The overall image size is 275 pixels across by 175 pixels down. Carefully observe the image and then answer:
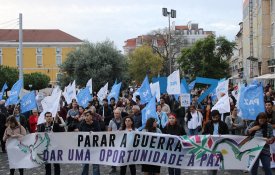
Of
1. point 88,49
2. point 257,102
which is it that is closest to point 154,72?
point 88,49

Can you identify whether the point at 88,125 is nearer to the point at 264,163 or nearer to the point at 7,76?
the point at 264,163

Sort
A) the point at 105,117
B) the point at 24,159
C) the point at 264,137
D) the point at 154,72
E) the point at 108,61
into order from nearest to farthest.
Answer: the point at 264,137
the point at 24,159
the point at 105,117
the point at 108,61
the point at 154,72

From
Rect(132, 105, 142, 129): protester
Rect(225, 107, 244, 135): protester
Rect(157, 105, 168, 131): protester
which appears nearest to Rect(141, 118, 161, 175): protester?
Rect(132, 105, 142, 129): protester

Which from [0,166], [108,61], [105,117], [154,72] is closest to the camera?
[0,166]

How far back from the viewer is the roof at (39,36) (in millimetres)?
114500

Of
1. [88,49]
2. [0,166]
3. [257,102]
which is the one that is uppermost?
[88,49]

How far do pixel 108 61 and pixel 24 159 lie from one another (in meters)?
41.1

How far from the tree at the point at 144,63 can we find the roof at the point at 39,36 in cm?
3486

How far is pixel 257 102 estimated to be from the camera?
32.9ft

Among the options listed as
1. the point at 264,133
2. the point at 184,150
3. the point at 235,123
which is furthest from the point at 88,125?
the point at 235,123

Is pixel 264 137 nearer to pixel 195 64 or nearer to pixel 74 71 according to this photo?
pixel 74 71

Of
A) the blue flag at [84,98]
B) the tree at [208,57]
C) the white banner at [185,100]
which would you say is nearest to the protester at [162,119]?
the white banner at [185,100]

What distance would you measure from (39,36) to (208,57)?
69.3m

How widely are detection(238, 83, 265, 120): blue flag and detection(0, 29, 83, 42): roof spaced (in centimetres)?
10607
